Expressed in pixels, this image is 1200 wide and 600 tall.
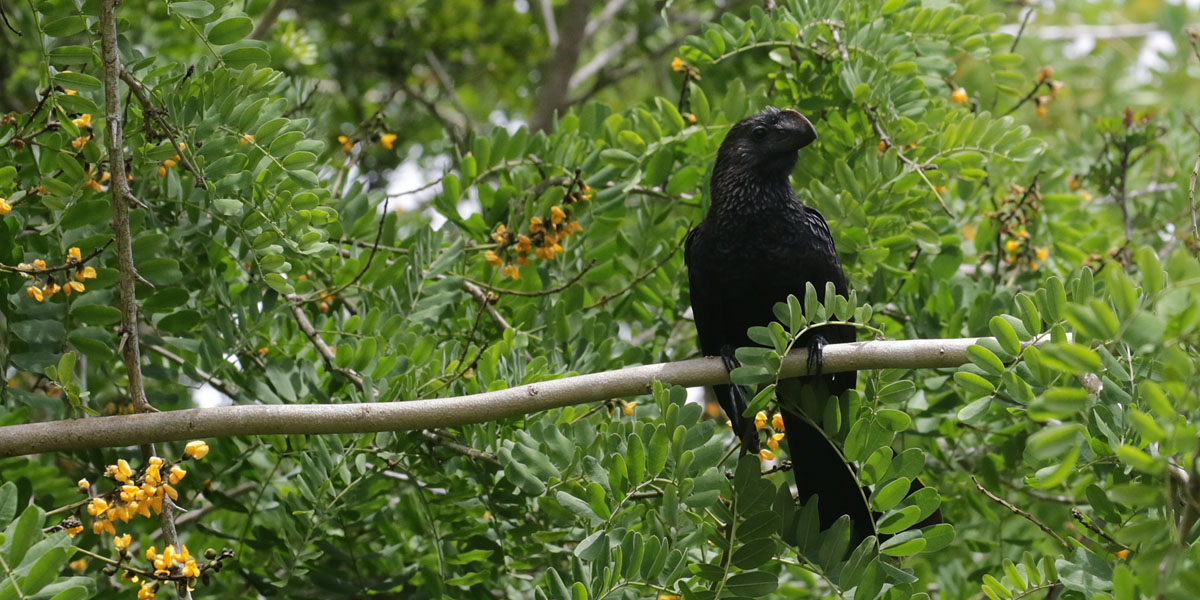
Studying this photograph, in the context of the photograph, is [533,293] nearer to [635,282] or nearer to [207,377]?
[635,282]

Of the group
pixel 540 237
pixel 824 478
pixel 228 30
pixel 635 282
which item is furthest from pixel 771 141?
pixel 228 30

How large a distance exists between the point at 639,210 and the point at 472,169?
641 mm

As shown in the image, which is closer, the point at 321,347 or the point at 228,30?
the point at 228,30

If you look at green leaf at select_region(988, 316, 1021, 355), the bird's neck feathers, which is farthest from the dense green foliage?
the bird's neck feathers

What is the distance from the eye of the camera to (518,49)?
21.9 ft

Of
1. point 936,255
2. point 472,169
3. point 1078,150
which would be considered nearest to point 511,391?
point 472,169

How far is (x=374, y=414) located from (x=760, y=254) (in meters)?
1.34

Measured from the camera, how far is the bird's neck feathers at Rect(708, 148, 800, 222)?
10.4ft

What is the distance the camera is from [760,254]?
313 centimetres

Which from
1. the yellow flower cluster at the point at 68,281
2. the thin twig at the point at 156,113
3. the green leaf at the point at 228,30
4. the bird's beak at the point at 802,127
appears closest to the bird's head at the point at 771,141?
the bird's beak at the point at 802,127

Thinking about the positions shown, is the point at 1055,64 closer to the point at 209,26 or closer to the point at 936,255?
the point at 936,255

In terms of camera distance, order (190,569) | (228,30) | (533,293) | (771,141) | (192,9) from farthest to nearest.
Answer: (771,141)
(533,293)
(228,30)
(192,9)
(190,569)

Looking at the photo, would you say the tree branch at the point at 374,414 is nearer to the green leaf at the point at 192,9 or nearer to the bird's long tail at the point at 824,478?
the bird's long tail at the point at 824,478

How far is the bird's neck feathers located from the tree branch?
33.6 inches
